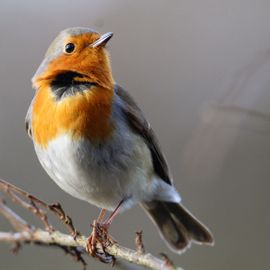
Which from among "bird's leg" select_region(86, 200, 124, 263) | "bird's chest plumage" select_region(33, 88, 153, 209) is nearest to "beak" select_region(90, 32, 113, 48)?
"bird's chest plumage" select_region(33, 88, 153, 209)

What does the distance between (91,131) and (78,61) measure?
418 mm

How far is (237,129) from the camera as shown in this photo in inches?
63.2

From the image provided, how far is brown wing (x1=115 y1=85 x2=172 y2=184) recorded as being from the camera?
305 cm

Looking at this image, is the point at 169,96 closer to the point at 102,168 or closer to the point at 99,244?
the point at 102,168

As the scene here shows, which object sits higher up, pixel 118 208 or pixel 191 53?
pixel 191 53

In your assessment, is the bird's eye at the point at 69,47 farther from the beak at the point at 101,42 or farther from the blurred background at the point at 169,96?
the blurred background at the point at 169,96

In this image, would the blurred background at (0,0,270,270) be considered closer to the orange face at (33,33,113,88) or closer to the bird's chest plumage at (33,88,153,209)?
the orange face at (33,33,113,88)

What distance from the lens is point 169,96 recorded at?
18.1 ft

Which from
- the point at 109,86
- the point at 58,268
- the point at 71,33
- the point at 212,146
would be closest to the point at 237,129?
the point at 212,146

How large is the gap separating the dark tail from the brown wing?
349 millimetres

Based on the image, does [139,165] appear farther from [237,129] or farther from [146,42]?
[146,42]

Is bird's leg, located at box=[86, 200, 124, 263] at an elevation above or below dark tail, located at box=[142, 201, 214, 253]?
above

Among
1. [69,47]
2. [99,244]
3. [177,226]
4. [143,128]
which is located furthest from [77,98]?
[177,226]

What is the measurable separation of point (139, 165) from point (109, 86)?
443mm
